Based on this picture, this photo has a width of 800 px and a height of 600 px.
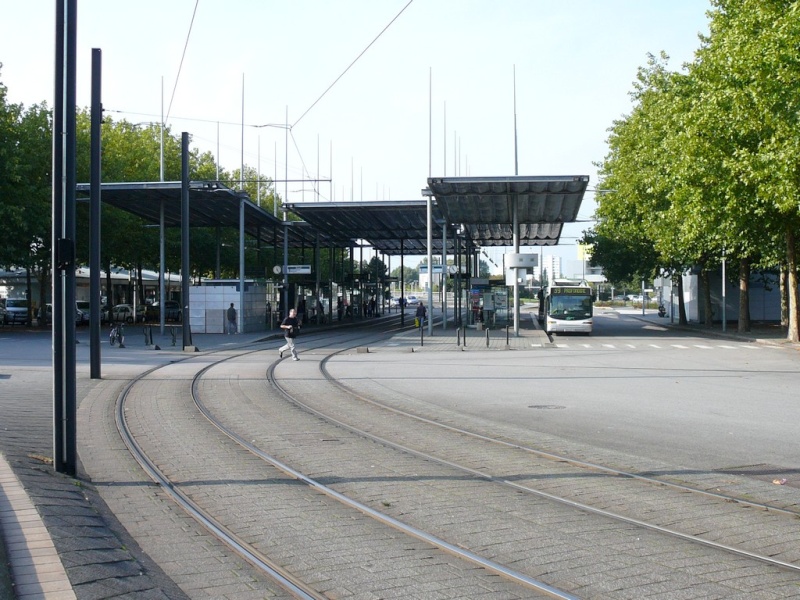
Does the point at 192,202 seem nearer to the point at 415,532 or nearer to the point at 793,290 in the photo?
the point at 793,290

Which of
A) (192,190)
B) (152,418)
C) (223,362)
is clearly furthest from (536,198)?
(152,418)

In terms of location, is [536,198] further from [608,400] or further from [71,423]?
[71,423]

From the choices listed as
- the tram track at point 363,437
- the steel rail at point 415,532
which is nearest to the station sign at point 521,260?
the tram track at point 363,437

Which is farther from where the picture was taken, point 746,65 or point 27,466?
point 746,65

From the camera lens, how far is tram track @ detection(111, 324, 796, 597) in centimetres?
649

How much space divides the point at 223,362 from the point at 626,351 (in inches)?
591

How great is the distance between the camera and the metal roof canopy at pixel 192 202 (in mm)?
39875

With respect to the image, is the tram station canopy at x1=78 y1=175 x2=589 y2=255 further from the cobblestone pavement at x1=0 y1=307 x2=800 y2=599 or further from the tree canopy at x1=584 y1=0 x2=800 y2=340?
the cobblestone pavement at x1=0 y1=307 x2=800 y2=599

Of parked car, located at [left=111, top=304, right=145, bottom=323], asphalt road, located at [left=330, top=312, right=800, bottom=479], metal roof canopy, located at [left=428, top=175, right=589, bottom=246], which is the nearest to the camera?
asphalt road, located at [left=330, top=312, right=800, bottom=479]

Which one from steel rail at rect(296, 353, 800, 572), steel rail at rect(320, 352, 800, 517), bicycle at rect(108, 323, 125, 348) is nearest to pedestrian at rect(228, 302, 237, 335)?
bicycle at rect(108, 323, 125, 348)

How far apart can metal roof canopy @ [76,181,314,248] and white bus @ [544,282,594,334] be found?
1671 centimetres

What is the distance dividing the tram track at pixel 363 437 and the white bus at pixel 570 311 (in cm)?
2400

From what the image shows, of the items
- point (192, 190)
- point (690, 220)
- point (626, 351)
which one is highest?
point (192, 190)

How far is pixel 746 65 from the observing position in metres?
26.2
